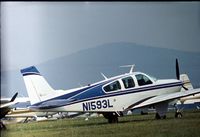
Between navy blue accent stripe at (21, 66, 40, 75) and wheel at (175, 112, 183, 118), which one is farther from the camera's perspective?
wheel at (175, 112, 183, 118)

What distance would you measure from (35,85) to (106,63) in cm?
110

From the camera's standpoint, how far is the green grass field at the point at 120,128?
5410 millimetres

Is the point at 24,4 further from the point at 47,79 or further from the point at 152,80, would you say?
the point at 152,80

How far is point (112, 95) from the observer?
21.9 ft

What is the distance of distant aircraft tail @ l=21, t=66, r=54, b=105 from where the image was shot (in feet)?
18.4

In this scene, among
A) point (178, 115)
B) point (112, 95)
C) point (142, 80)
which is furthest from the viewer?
point (112, 95)

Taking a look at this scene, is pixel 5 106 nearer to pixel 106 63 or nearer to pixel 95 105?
pixel 106 63

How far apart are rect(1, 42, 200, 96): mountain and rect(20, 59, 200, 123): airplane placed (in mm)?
259

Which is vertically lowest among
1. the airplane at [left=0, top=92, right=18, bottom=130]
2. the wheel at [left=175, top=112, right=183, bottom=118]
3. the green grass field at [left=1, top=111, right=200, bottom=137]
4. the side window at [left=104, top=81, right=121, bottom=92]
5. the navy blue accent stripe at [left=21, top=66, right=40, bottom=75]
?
the green grass field at [left=1, top=111, right=200, bottom=137]

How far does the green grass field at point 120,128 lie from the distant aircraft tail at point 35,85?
379 mm

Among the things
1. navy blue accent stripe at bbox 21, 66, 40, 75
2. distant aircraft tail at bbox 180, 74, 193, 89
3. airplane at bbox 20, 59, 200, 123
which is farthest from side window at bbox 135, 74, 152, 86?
navy blue accent stripe at bbox 21, 66, 40, 75

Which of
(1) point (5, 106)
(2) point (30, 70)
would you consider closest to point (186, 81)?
(2) point (30, 70)

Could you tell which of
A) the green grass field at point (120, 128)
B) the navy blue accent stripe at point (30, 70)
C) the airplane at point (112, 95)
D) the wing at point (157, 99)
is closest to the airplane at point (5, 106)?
the green grass field at point (120, 128)

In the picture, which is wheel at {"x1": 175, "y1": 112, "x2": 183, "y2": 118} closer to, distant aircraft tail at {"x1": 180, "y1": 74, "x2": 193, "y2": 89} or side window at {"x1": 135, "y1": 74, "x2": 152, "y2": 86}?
distant aircraft tail at {"x1": 180, "y1": 74, "x2": 193, "y2": 89}
